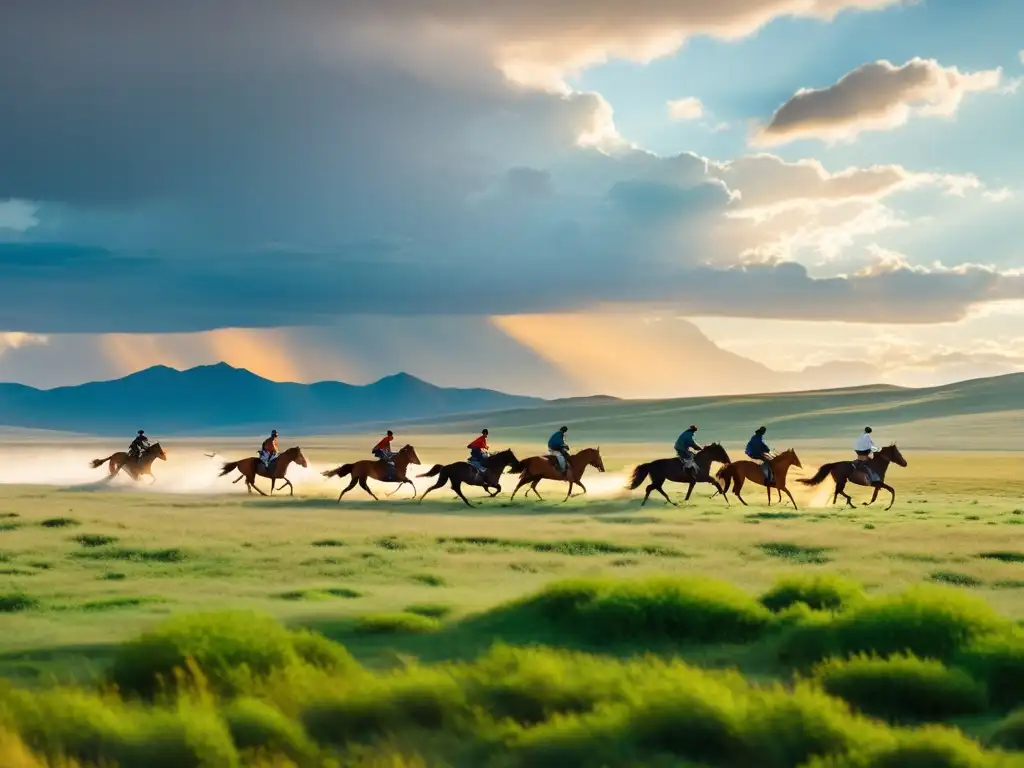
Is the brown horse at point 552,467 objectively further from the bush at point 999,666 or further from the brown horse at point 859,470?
the bush at point 999,666

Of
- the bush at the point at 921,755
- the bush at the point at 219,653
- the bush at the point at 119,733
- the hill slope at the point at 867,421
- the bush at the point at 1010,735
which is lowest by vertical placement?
the bush at the point at 1010,735

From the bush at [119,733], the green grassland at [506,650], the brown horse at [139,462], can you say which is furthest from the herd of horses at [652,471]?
the bush at [119,733]

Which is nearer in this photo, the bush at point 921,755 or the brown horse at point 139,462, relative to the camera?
the bush at point 921,755

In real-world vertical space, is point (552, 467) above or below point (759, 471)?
above

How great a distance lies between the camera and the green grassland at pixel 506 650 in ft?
30.0

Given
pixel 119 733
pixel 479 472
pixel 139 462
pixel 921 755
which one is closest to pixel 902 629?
pixel 921 755

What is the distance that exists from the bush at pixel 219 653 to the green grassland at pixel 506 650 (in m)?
0.03

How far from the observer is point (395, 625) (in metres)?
14.5

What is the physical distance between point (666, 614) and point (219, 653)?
5.64 meters

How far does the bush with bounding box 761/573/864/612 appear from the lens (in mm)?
15594

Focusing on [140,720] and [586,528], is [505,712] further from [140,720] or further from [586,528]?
[586,528]

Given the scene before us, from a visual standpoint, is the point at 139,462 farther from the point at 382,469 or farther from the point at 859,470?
the point at 859,470

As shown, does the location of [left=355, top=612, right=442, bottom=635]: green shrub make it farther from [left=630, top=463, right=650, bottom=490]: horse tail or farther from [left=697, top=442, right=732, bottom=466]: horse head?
[left=630, top=463, right=650, bottom=490]: horse tail

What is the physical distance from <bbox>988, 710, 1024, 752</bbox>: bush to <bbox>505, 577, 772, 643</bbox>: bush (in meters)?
4.47
